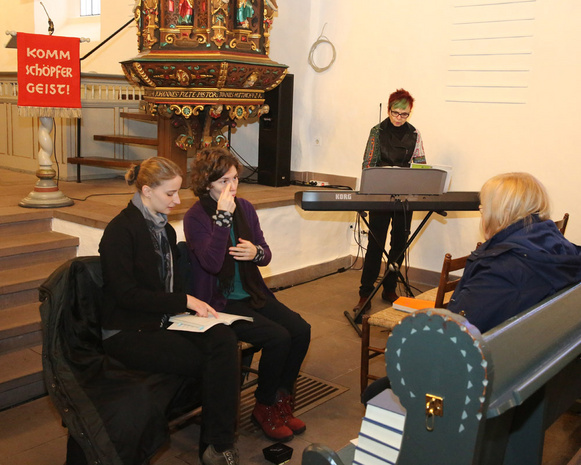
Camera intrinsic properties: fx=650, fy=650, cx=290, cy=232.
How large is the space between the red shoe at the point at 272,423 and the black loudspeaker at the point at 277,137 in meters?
3.24

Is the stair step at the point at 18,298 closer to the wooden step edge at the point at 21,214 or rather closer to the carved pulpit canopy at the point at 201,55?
the wooden step edge at the point at 21,214

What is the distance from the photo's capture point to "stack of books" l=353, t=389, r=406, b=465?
1501 mm

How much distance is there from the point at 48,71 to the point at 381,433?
379 centimetres

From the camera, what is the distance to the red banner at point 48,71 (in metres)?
4.32

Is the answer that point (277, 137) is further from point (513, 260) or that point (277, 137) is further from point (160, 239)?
point (513, 260)

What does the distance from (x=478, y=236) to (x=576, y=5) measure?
73.1 inches

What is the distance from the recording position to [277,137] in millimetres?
5852

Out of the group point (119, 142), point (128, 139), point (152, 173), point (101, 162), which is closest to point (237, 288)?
point (152, 173)

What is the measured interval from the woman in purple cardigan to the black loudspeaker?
2808 mm

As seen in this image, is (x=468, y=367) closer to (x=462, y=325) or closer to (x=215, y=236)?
(x=462, y=325)

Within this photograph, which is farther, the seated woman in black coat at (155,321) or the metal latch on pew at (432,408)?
the seated woman in black coat at (155,321)

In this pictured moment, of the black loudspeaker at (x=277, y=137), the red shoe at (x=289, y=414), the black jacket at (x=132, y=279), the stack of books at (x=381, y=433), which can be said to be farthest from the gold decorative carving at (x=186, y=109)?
the stack of books at (x=381, y=433)

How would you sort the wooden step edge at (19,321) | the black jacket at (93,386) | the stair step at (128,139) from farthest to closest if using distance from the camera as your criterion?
1. the stair step at (128,139)
2. the wooden step edge at (19,321)
3. the black jacket at (93,386)

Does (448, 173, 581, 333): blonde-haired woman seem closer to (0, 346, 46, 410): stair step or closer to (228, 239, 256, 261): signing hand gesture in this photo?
(228, 239, 256, 261): signing hand gesture
